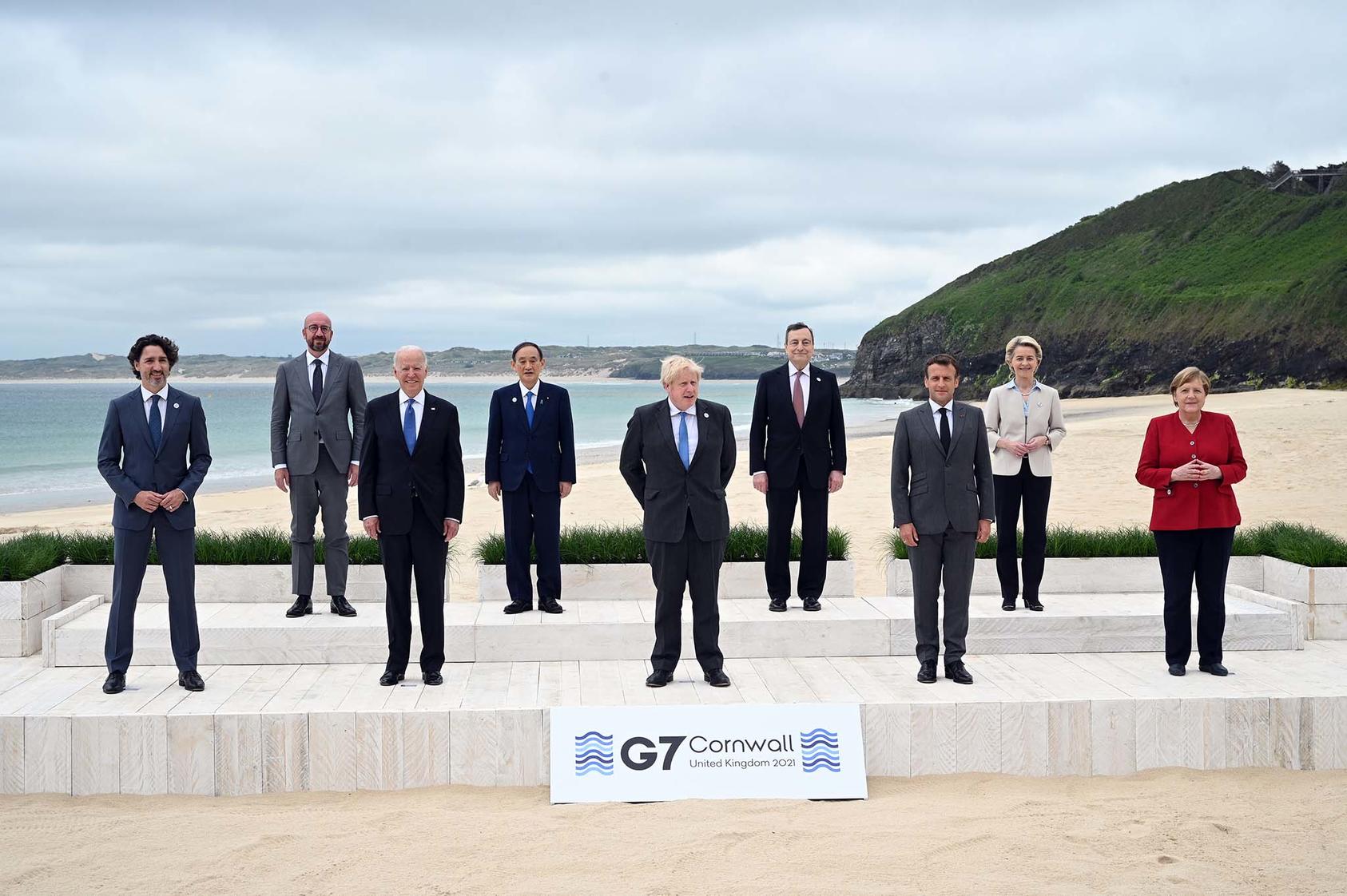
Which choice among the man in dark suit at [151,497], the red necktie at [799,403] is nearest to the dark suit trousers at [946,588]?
the red necktie at [799,403]

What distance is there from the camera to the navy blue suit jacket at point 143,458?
16.8 feet

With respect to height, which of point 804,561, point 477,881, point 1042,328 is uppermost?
point 1042,328

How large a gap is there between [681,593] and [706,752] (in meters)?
0.98

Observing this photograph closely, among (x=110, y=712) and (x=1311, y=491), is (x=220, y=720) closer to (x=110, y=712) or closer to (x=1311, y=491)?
(x=110, y=712)

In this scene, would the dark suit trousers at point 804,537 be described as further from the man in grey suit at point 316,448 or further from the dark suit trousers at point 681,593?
the man in grey suit at point 316,448

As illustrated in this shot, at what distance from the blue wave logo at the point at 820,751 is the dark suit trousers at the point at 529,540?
216 centimetres

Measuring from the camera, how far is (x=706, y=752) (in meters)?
4.54

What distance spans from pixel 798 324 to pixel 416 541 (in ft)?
8.30

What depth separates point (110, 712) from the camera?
4656 millimetres

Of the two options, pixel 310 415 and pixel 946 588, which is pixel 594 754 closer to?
pixel 946 588

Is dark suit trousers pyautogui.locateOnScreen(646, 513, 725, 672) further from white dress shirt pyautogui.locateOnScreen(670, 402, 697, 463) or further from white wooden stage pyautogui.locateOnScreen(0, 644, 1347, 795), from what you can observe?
white dress shirt pyautogui.locateOnScreen(670, 402, 697, 463)

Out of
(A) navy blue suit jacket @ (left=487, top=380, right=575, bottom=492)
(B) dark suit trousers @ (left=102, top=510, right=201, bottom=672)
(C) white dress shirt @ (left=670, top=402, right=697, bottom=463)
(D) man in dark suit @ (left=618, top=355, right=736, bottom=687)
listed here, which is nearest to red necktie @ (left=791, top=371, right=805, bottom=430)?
(D) man in dark suit @ (left=618, top=355, right=736, bottom=687)

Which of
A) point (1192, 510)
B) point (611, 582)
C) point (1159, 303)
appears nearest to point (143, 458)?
point (611, 582)

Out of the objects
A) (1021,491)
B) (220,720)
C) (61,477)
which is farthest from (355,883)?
(61,477)
